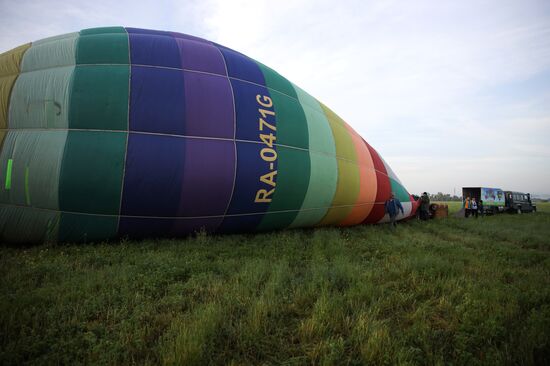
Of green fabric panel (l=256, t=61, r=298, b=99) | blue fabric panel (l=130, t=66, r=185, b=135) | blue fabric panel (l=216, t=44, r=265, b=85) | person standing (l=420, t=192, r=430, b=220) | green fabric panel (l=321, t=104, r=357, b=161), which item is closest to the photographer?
blue fabric panel (l=130, t=66, r=185, b=135)

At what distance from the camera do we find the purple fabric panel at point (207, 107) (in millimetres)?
6387

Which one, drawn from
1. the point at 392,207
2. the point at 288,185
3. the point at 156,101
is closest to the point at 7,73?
the point at 156,101

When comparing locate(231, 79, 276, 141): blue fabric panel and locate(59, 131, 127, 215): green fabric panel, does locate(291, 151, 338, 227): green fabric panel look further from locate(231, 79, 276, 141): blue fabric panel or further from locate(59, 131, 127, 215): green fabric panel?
locate(59, 131, 127, 215): green fabric panel

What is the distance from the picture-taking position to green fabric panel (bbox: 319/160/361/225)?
8859 millimetres

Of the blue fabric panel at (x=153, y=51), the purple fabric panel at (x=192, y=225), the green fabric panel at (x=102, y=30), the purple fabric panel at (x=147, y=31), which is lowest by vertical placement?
the purple fabric panel at (x=192, y=225)

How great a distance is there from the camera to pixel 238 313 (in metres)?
3.14

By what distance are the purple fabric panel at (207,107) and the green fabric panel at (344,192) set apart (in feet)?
12.7

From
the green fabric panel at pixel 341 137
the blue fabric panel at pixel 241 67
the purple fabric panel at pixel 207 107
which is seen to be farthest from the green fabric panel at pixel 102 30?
the green fabric panel at pixel 341 137

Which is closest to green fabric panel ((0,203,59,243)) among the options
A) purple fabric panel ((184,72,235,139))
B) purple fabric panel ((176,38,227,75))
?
purple fabric panel ((184,72,235,139))

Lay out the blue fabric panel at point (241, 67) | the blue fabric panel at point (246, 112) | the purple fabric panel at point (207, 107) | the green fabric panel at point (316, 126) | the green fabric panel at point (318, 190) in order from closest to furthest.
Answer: the purple fabric panel at point (207, 107), the blue fabric panel at point (246, 112), the blue fabric panel at point (241, 67), the green fabric panel at point (318, 190), the green fabric panel at point (316, 126)

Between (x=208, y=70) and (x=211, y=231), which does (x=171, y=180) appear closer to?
(x=211, y=231)

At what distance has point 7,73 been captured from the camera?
20.1 feet

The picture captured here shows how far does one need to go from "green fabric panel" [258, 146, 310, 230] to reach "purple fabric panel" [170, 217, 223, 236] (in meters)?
1.25

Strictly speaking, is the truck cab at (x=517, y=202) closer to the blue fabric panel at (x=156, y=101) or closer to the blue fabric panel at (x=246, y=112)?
the blue fabric panel at (x=246, y=112)
